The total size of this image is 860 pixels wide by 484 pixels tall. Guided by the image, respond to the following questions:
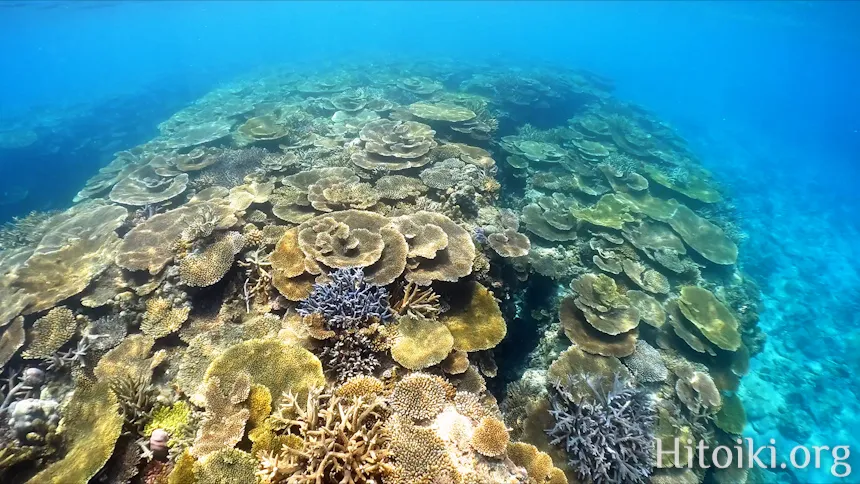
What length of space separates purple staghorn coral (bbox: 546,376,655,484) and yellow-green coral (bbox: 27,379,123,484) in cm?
532

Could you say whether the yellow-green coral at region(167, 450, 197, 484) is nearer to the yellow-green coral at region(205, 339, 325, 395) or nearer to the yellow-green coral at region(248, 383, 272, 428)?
the yellow-green coral at region(248, 383, 272, 428)

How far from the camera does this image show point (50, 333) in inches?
198

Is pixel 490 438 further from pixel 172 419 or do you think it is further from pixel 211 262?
pixel 211 262

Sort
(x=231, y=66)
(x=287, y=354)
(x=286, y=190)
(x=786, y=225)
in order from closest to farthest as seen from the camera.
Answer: (x=287, y=354), (x=286, y=190), (x=786, y=225), (x=231, y=66)

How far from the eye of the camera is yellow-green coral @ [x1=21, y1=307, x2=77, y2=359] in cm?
484

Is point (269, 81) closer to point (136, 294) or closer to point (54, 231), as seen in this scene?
point (54, 231)

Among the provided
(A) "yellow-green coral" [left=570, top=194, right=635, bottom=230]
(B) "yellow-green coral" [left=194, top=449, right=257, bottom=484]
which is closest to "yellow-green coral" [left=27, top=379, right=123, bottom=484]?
(B) "yellow-green coral" [left=194, top=449, right=257, bottom=484]

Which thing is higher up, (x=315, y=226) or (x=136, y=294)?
(x=315, y=226)

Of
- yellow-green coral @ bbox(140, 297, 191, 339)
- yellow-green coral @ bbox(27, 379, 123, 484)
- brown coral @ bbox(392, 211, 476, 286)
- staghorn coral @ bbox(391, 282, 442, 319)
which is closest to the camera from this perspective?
yellow-green coral @ bbox(27, 379, 123, 484)

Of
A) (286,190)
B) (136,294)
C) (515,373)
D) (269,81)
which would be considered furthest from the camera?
(269,81)

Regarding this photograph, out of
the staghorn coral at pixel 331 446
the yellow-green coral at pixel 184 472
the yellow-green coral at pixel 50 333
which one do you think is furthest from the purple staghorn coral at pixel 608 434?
the yellow-green coral at pixel 50 333

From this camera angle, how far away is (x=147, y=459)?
369 centimetres

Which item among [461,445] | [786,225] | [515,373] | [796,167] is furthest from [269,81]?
[796,167]

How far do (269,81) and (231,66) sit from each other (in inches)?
939
